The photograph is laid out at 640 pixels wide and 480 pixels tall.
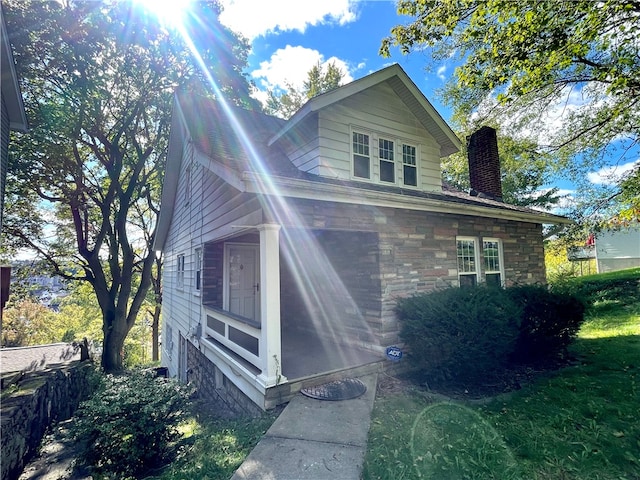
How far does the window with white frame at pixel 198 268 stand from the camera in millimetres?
8066

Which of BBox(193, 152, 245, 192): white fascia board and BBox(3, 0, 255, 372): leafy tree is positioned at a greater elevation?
BBox(3, 0, 255, 372): leafy tree

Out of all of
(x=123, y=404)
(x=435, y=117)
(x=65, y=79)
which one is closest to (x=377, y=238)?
(x=435, y=117)

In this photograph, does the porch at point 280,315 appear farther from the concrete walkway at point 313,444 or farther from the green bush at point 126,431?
the green bush at point 126,431

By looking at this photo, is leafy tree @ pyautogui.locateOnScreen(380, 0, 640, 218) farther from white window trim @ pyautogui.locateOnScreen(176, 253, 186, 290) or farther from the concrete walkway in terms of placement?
white window trim @ pyautogui.locateOnScreen(176, 253, 186, 290)

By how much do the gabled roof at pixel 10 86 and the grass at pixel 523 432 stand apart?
30.7ft

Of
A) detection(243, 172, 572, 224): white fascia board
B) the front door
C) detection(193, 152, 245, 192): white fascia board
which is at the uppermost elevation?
detection(193, 152, 245, 192): white fascia board

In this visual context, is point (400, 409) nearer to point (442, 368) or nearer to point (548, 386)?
point (442, 368)

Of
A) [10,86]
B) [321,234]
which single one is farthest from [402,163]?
[10,86]

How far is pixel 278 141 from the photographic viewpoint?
6.98 metres

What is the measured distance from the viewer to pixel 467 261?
24.0ft

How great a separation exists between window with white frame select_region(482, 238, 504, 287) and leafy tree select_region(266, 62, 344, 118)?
641 inches

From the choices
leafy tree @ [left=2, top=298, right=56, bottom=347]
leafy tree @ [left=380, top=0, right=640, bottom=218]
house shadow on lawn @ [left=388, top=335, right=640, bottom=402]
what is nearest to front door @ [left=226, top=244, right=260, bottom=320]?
house shadow on lawn @ [left=388, top=335, right=640, bottom=402]

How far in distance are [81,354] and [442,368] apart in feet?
47.9

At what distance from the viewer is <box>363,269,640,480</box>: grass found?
2.84 meters
